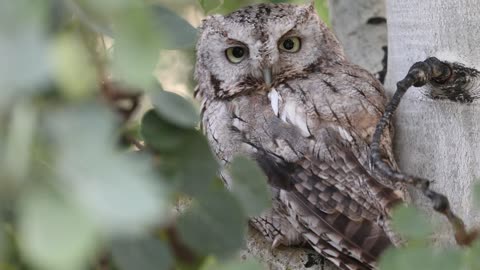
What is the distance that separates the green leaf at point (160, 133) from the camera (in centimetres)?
61

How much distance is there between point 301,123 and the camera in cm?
160

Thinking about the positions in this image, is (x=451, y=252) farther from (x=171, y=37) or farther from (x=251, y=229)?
(x=251, y=229)

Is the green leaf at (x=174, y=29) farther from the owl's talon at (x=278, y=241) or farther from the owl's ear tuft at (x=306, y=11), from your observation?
the owl's ear tuft at (x=306, y=11)

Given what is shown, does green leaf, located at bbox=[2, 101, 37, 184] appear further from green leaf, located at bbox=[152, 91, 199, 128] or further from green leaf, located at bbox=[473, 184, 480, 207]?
green leaf, located at bbox=[473, 184, 480, 207]

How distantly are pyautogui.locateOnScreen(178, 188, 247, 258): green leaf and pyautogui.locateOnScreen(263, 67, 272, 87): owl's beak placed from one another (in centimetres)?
119

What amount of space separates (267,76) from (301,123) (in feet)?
0.84

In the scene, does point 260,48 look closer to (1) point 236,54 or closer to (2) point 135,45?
(1) point 236,54

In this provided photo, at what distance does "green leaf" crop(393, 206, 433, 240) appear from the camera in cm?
64

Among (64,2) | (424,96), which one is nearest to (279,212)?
(424,96)

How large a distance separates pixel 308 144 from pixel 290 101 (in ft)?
0.47

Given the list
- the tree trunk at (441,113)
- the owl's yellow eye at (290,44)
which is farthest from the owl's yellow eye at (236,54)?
the tree trunk at (441,113)

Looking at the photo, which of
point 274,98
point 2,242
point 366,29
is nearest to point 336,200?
point 274,98

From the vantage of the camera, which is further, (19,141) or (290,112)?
(290,112)

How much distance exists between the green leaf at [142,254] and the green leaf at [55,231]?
0.58 feet
